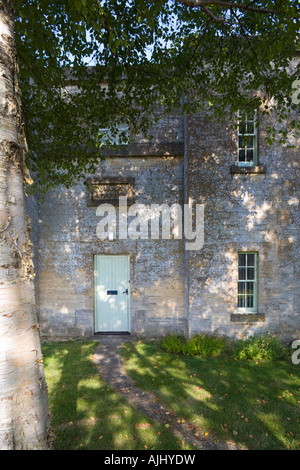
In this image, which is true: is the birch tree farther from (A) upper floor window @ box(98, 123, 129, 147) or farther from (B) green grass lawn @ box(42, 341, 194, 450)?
(B) green grass lawn @ box(42, 341, 194, 450)

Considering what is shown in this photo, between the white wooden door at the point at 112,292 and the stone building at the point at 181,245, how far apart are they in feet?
0.10

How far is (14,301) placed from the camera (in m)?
1.85

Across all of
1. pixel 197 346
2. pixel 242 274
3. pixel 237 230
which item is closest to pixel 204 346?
pixel 197 346

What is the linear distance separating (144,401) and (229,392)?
155cm

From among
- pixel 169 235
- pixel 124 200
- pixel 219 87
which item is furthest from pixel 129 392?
pixel 219 87

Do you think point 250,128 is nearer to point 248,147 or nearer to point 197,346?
point 248,147

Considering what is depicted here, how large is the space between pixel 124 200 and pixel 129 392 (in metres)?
4.76

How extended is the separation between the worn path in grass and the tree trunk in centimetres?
226

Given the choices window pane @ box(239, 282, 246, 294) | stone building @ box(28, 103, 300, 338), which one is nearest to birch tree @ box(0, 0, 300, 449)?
stone building @ box(28, 103, 300, 338)

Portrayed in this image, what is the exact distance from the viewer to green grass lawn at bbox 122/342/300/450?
3.49 meters

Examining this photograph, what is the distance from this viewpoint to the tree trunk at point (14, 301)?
1.80m

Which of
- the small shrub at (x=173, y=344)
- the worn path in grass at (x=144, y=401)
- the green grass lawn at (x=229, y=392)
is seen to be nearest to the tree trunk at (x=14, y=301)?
A: the worn path in grass at (x=144, y=401)

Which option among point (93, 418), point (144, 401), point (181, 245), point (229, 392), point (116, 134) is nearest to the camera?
point (93, 418)

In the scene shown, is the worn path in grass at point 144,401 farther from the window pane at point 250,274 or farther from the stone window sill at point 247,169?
the stone window sill at point 247,169
